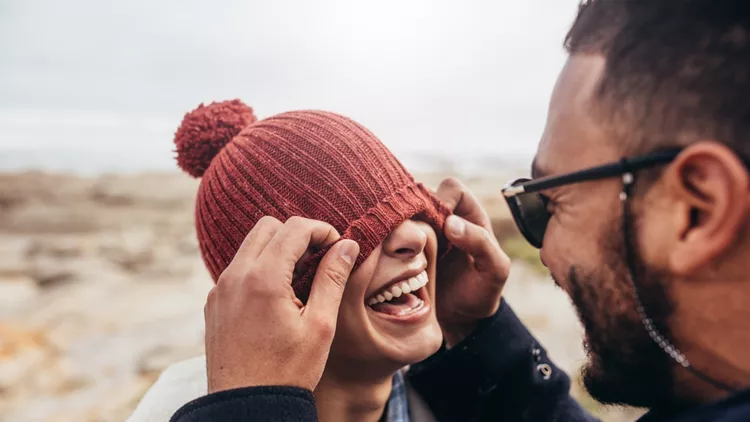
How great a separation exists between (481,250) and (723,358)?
111 centimetres

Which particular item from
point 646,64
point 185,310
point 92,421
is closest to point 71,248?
point 185,310

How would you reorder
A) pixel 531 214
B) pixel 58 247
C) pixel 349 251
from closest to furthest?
pixel 349 251 < pixel 531 214 < pixel 58 247

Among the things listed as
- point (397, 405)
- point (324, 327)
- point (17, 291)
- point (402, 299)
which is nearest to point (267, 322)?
point (324, 327)

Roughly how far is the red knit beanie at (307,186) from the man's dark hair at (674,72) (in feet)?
2.99

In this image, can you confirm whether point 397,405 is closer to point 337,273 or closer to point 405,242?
point 405,242

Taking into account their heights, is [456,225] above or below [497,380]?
above

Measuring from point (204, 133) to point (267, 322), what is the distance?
1218 mm

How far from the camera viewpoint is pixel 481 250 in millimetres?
2428

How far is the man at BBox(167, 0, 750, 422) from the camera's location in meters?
1.29

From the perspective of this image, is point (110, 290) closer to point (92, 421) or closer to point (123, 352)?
point (123, 352)

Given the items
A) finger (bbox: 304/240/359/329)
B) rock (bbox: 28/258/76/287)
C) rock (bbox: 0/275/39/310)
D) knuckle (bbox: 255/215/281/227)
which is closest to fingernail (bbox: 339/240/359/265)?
finger (bbox: 304/240/359/329)

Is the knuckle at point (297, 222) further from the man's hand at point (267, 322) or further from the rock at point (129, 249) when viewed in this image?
the rock at point (129, 249)

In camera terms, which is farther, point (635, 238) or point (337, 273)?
point (337, 273)

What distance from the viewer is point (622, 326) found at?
163cm
